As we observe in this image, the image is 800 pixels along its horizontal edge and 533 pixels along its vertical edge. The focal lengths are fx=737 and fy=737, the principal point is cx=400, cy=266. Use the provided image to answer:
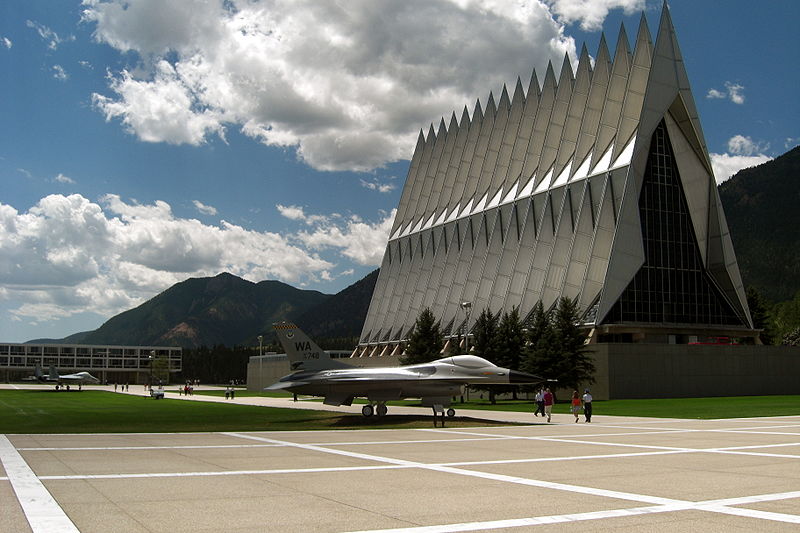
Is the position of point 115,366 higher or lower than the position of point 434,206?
lower

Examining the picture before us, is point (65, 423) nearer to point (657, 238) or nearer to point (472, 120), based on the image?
point (657, 238)

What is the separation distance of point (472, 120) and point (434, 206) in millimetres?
12621

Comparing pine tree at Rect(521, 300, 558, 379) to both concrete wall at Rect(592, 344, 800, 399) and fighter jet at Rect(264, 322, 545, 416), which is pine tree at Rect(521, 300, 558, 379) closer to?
concrete wall at Rect(592, 344, 800, 399)

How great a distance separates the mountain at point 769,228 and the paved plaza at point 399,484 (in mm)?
146409

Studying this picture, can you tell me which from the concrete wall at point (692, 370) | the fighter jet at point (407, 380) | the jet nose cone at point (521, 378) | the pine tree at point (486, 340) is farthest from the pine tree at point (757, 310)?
the fighter jet at point (407, 380)

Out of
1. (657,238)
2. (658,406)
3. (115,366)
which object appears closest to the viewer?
(658,406)

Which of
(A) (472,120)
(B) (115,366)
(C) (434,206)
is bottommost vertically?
(B) (115,366)

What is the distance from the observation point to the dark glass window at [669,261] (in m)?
65.6

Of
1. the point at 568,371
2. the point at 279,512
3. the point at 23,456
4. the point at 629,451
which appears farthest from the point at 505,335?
the point at 279,512

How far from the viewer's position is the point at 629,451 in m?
20.2

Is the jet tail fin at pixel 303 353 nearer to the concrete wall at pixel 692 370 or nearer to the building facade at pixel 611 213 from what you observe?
the building facade at pixel 611 213

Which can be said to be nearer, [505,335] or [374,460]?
[374,460]

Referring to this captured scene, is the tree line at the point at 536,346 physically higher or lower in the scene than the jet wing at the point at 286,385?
higher

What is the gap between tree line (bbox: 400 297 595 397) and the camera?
52.8 metres
